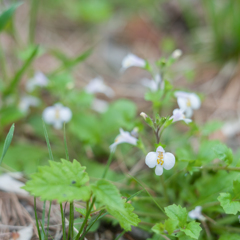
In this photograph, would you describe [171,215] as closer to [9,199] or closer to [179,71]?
[9,199]

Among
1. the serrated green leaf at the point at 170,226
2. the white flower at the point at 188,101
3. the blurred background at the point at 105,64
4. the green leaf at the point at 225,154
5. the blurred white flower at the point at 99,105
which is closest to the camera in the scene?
the serrated green leaf at the point at 170,226

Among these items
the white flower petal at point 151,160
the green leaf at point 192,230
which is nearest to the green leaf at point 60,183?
the white flower petal at point 151,160

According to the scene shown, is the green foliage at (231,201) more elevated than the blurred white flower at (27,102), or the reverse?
the blurred white flower at (27,102)

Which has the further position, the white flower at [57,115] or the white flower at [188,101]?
the white flower at [57,115]

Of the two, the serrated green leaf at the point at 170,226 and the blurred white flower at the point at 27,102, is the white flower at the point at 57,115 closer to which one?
the blurred white flower at the point at 27,102

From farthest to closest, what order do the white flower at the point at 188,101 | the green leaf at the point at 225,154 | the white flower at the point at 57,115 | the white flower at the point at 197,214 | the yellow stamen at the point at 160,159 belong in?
1. the white flower at the point at 57,115
2. the white flower at the point at 188,101
3. the white flower at the point at 197,214
4. the green leaf at the point at 225,154
5. the yellow stamen at the point at 160,159

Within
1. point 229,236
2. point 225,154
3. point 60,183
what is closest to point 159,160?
point 225,154

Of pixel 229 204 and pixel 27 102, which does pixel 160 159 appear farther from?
pixel 27 102

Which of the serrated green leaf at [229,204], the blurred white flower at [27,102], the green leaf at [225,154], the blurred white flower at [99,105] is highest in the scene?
the blurred white flower at [99,105]
